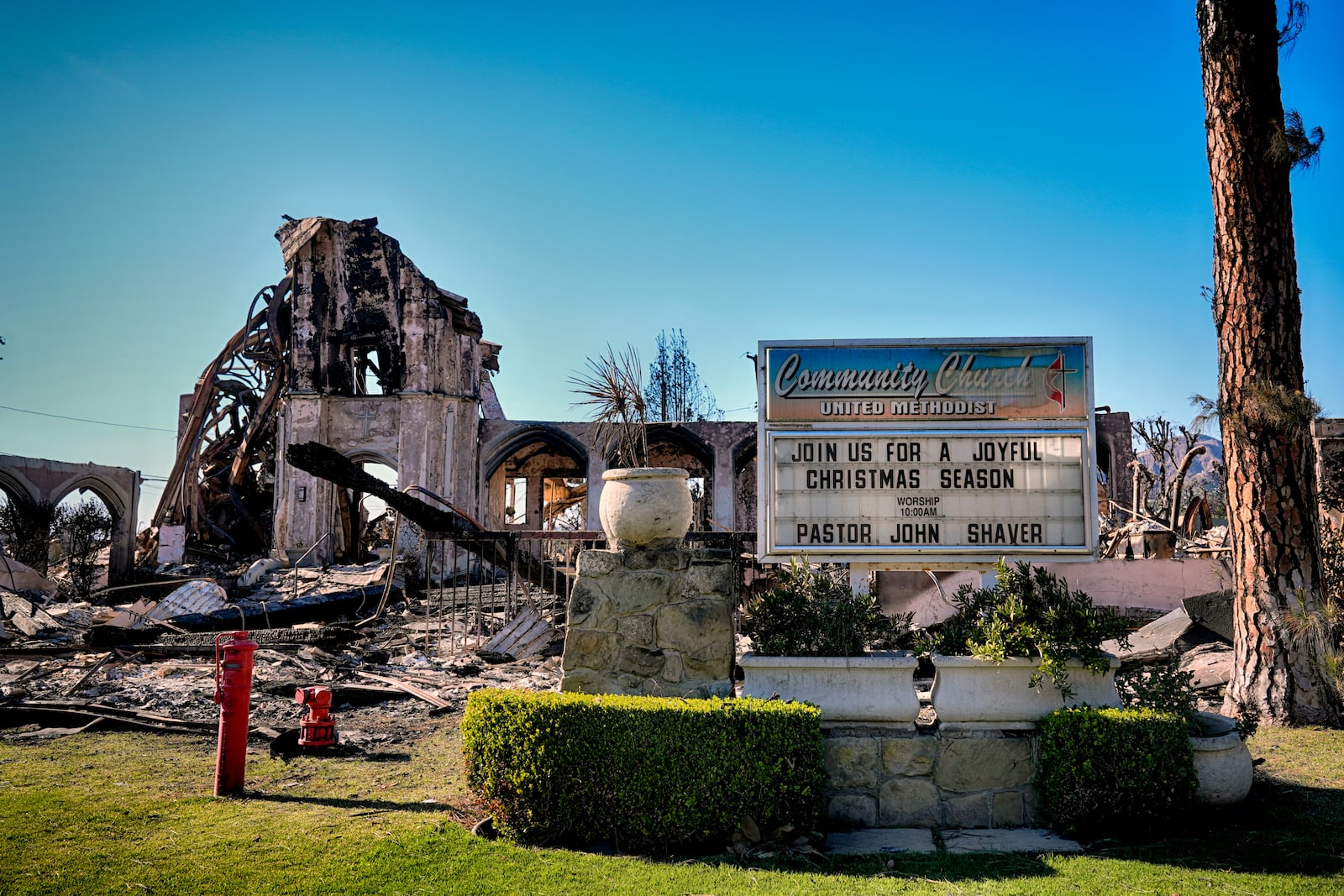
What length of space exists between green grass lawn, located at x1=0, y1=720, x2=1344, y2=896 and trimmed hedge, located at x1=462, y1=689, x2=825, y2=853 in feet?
A: 0.79

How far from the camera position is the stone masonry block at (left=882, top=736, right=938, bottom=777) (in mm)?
6422

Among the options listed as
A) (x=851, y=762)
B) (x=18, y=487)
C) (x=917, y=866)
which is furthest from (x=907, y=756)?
(x=18, y=487)

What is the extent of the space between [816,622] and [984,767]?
4.84 ft

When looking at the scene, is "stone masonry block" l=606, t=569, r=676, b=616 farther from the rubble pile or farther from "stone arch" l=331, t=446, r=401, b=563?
"stone arch" l=331, t=446, r=401, b=563

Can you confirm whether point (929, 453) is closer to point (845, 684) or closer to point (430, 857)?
point (845, 684)

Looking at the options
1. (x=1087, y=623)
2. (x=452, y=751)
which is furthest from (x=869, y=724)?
(x=452, y=751)

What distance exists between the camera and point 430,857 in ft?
18.4

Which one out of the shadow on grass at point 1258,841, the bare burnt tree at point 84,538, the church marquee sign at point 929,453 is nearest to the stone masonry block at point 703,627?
the church marquee sign at point 929,453

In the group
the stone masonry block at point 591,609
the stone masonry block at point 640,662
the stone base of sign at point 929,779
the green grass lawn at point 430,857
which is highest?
the stone masonry block at point 591,609

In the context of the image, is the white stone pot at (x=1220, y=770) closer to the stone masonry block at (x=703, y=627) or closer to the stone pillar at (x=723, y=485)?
the stone masonry block at (x=703, y=627)

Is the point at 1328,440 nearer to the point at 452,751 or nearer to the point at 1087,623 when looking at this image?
the point at 1087,623

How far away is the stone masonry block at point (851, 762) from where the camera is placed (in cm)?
640

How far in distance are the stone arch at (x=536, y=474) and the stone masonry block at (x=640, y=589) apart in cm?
2201

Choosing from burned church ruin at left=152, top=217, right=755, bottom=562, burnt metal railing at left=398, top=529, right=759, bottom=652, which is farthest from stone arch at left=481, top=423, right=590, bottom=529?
burnt metal railing at left=398, top=529, right=759, bottom=652
